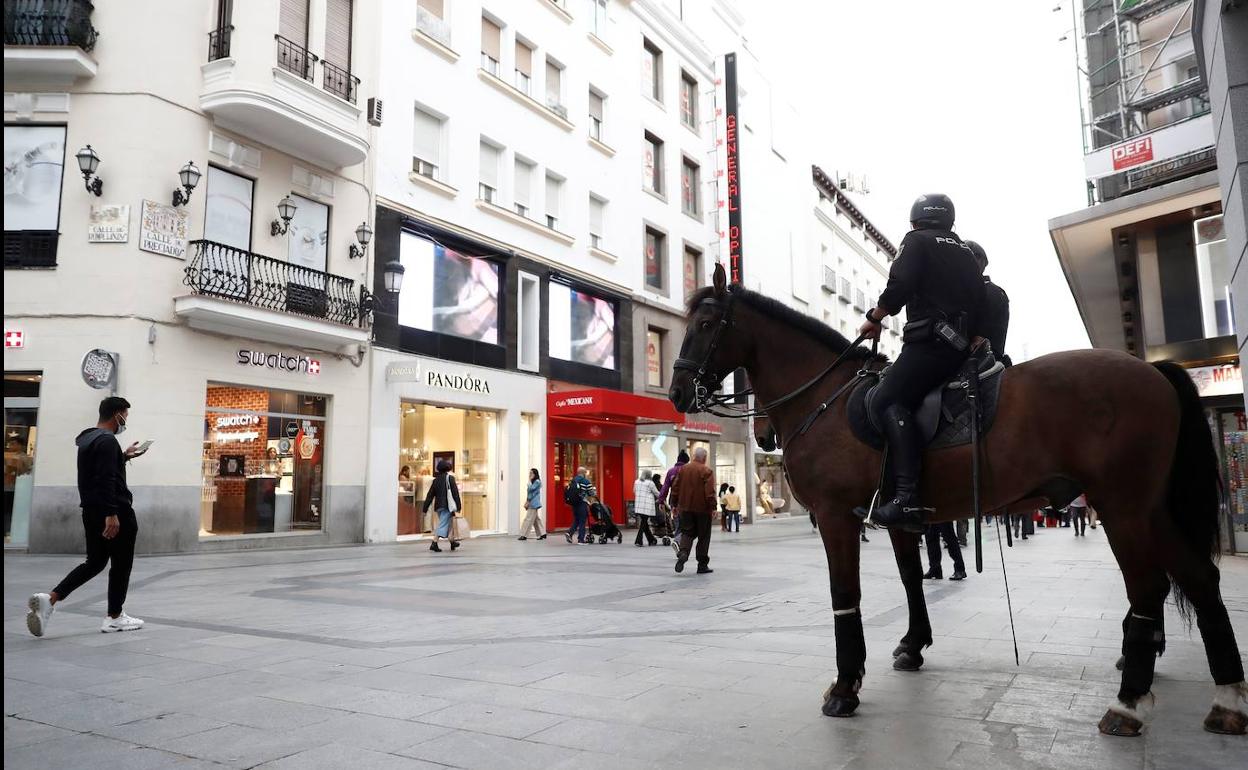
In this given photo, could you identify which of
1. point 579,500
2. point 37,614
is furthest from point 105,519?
point 579,500

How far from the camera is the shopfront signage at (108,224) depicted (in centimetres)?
1491

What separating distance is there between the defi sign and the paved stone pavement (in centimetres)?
954

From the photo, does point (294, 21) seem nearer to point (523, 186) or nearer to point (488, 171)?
point (488, 171)

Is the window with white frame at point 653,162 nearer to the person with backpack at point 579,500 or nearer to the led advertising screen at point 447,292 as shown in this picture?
the led advertising screen at point 447,292

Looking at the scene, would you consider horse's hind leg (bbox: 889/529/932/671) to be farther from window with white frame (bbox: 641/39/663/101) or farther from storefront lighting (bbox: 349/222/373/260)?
window with white frame (bbox: 641/39/663/101)

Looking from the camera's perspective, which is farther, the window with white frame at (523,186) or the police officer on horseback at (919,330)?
the window with white frame at (523,186)

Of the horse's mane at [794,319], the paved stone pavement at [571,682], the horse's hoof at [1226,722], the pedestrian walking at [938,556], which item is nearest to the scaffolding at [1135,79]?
the pedestrian walking at [938,556]

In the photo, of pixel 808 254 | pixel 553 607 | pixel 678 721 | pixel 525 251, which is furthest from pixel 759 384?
pixel 808 254

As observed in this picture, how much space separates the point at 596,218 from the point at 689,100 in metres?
8.75

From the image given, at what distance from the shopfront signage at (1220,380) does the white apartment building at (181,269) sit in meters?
16.6

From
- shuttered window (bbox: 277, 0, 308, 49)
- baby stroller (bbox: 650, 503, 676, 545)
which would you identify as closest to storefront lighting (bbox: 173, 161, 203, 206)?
shuttered window (bbox: 277, 0, 308, 49)

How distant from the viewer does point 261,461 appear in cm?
1711

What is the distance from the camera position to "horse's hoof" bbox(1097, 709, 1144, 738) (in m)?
4.00

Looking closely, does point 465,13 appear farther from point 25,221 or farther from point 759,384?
point 759,384
